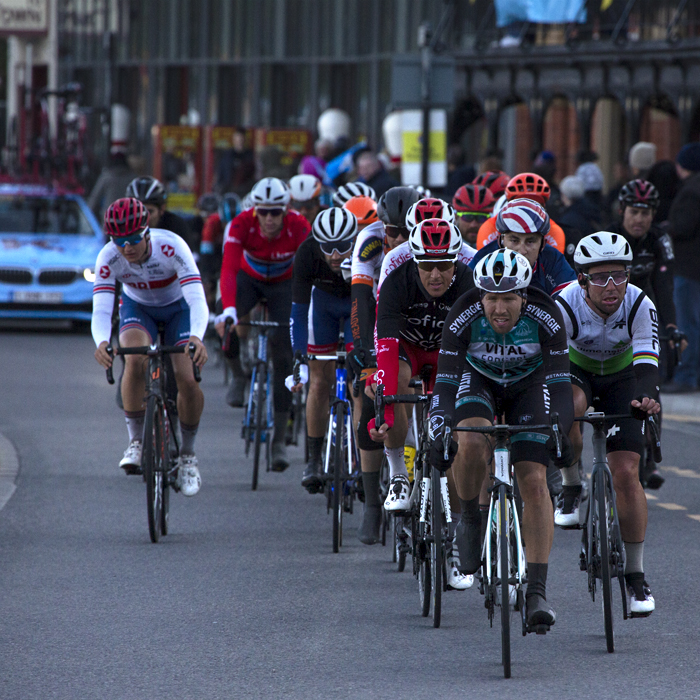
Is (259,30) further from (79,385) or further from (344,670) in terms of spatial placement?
(344,670)

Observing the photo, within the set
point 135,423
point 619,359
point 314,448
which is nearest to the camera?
point 619,359

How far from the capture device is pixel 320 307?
34.0 ft

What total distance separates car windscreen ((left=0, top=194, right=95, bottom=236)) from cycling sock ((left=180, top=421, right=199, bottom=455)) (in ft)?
45.2

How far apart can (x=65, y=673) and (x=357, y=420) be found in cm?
324

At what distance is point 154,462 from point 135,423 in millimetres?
650

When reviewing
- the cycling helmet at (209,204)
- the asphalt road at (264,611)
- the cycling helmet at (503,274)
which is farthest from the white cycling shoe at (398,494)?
the cycling helmet at (209,204)

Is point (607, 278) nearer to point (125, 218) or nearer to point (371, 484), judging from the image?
point (371, 484)

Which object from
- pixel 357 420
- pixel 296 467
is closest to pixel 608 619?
pixel 357 420

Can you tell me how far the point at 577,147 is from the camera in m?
31.1

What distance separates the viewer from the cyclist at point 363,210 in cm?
1020

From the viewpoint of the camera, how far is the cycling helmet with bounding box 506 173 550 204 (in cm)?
976

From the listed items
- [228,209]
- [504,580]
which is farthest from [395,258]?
[228,209]

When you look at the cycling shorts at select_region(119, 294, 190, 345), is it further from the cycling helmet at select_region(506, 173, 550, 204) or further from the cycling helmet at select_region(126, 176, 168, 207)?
the cycling helmet at select_region(506, 173, 550, 204)

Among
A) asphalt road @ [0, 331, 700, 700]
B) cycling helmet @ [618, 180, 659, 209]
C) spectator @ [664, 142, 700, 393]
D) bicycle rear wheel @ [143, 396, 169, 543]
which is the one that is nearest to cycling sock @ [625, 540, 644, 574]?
asphalt road @ [0, 331, 700, 700]
